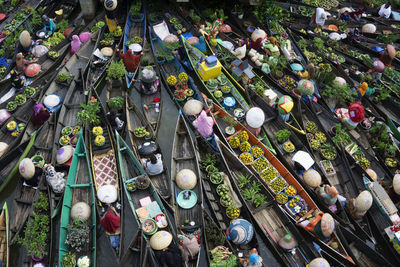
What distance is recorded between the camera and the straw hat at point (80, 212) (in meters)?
12.4

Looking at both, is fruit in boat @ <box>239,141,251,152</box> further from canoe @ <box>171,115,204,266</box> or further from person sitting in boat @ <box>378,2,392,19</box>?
person sitting in boat @ <box>378,2,392,19</box>

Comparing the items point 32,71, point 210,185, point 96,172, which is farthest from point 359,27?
point 32,71

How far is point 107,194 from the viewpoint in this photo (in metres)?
12.9

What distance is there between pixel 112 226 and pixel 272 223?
634 cm

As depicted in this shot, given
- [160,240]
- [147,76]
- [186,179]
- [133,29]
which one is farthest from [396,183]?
[133,29]

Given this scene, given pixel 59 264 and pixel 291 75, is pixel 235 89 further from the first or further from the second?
pixel 59 264

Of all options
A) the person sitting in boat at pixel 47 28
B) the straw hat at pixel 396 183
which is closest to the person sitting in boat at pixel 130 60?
the person sitting in boat at pixel 47 28

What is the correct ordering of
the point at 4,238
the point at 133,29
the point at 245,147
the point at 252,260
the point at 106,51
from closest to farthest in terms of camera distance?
the point at 252,260 → the point at 4,238 → the point at 245,147 → the point at 106,51 → the point at 133,29

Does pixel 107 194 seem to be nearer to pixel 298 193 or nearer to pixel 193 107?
pixel 193 107

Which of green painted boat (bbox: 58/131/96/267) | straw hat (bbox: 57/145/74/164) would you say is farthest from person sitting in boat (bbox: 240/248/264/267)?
straw hat (bbox: 57/145/74/164)

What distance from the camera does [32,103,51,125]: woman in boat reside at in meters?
15.1

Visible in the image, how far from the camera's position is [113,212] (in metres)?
12.5

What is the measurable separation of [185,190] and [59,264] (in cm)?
534

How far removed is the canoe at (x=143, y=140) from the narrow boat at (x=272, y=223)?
9.03 ft
